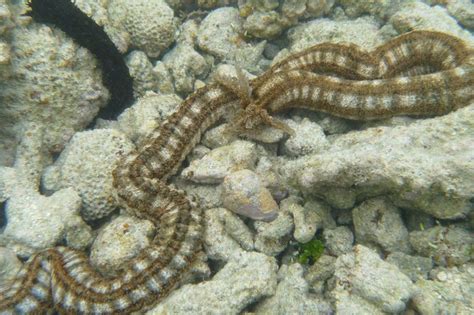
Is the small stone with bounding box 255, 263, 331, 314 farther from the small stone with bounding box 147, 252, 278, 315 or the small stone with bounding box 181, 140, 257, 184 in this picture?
the small stone with bounding box 181, 140, 257, 184

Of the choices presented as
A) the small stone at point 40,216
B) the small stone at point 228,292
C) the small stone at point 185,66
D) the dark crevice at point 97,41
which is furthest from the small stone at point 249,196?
the dark crevice at point 97,41

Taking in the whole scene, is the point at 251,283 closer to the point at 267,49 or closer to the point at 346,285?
the point at 346,285

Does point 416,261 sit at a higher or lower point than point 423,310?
higher

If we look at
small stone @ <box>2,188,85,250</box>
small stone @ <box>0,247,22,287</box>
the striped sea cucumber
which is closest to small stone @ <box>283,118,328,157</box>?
the striped sea cucumber

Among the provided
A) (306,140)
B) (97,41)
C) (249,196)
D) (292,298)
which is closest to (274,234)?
(249,196)

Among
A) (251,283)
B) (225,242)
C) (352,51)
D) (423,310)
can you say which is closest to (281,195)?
(225,242)

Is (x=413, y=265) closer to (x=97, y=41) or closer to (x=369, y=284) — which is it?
(x=369, y=284)
